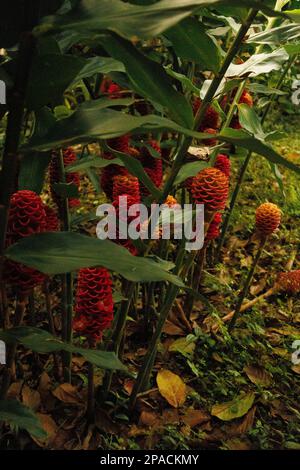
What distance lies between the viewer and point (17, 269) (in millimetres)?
837

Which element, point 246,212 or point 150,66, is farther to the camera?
point 246,212

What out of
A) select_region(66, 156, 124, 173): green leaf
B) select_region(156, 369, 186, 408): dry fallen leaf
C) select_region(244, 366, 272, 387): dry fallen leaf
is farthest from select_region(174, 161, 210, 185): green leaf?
select_region(244, 366, 272, 387): dry fallen leaf

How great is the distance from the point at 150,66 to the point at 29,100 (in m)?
0.19

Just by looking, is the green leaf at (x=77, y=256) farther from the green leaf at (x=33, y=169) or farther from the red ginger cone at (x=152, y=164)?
the red ginger cone at (x=152, y=164)

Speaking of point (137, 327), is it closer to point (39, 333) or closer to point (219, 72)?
point (39, 333)

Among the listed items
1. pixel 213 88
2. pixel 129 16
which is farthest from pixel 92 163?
pixel 129 16

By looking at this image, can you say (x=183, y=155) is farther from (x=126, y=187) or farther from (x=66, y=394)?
(x=66, y=394)

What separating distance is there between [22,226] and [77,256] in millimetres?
174

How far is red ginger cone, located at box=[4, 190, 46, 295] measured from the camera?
0.84 metres

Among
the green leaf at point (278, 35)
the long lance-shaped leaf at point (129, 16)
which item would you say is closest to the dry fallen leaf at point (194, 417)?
the green leaf at point (278, 35)

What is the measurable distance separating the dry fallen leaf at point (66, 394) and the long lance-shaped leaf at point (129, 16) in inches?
35.5

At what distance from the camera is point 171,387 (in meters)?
1.38

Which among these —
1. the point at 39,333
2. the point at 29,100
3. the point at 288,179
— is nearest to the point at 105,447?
the point at 39,333

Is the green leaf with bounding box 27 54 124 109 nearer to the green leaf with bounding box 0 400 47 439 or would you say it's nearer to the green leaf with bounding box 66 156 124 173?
the green leaf with bounding box 66 156 124 173
